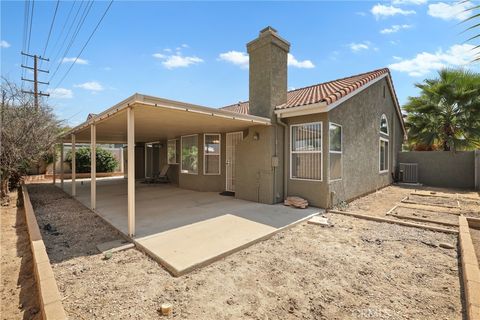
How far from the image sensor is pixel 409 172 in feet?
48.1

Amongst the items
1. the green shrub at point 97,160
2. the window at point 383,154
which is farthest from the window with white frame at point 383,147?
the green shrub at point 97,160

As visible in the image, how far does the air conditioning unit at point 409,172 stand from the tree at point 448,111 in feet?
5.17

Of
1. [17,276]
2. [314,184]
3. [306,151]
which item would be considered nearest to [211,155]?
[306,151]

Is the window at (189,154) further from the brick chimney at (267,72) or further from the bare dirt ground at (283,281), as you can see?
the bare dirt ground at (283,281)

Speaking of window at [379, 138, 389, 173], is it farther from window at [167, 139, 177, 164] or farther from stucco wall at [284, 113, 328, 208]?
window at [167, 139, 177, 164]

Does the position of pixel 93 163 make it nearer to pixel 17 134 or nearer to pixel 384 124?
pixel 17 134

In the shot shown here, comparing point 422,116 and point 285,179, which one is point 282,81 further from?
point 422,116

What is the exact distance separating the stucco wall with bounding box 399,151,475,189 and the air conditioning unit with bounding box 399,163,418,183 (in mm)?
314

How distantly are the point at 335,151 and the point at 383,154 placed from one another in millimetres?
6593

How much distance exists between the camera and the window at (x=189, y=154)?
11172 millimetres

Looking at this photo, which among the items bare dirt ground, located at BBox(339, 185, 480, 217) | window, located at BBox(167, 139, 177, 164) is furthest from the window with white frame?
window, located at BBox(167, 139, 177, 164)

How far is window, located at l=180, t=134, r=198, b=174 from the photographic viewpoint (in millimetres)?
11172

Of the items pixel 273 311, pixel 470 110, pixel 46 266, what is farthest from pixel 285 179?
pixel 470 110

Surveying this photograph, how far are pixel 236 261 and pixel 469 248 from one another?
424cm
